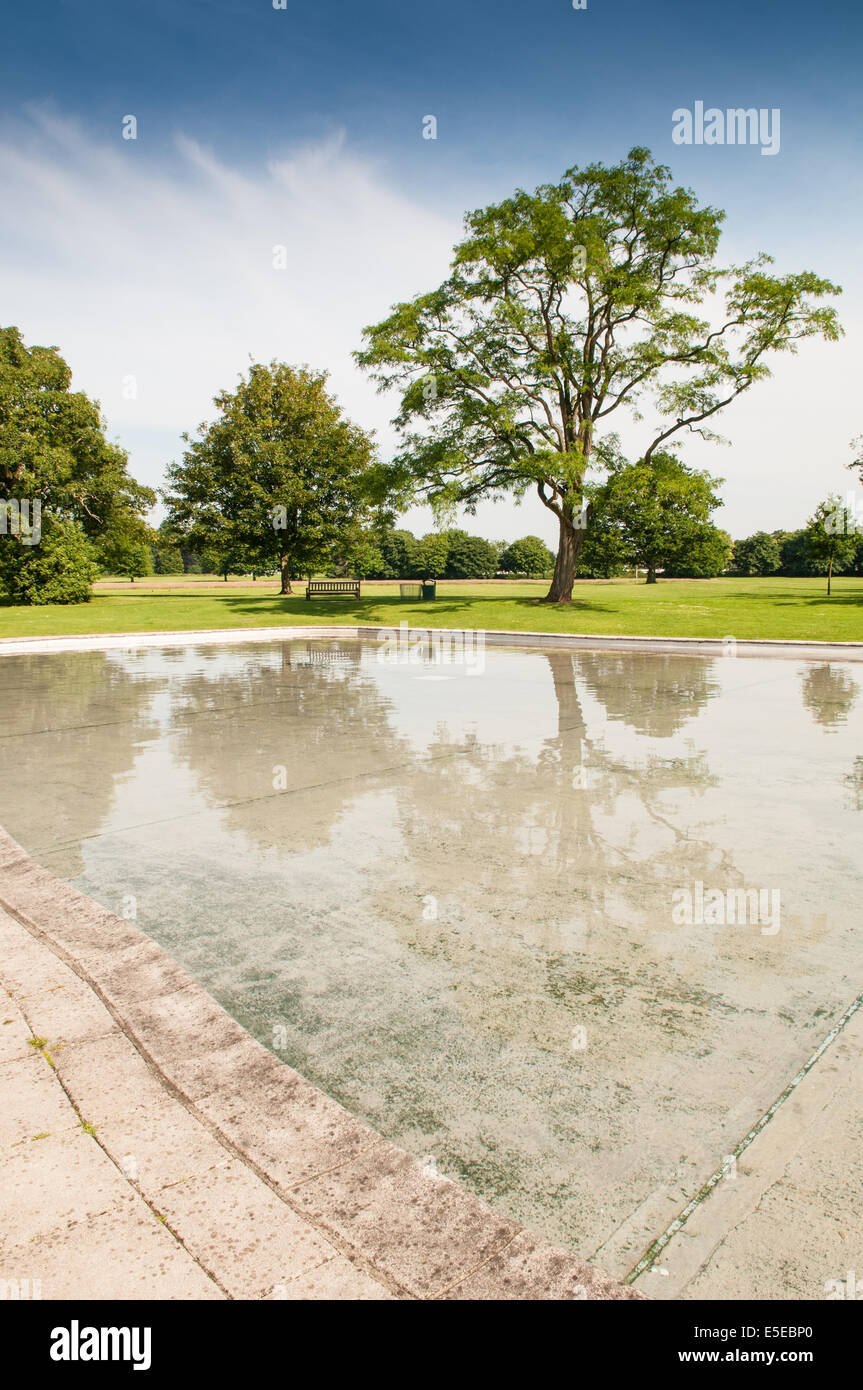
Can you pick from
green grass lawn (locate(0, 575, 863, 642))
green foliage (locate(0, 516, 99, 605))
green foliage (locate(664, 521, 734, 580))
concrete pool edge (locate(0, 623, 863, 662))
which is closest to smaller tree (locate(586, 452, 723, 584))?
green grass lawn (locate(0, 575, 863, 642))

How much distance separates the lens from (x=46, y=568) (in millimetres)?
32781

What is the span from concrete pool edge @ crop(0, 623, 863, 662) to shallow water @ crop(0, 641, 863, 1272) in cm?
857

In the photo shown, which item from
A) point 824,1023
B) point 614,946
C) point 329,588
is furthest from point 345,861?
point 329,588

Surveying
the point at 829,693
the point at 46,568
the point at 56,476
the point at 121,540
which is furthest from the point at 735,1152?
the point at 121,540

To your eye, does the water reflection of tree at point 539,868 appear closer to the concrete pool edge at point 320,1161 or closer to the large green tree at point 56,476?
the concrete pool edge at point 320,1161

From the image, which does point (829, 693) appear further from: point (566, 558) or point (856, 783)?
point (566, 558)

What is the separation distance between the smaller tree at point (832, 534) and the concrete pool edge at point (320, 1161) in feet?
136

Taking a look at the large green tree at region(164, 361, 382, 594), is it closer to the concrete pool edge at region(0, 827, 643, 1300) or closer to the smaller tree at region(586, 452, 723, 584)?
the smaller tree at region(586, 452, 723, 584)

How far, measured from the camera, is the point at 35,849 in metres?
5.20

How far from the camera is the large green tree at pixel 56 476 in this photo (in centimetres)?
3303

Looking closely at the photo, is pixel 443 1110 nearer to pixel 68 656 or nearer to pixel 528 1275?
pixel 528 1275

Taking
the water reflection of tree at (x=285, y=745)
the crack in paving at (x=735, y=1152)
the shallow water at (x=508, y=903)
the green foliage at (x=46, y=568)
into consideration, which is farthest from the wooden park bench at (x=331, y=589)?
the crack in paving at (x=735, y=1152)

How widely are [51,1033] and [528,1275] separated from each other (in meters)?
1.91

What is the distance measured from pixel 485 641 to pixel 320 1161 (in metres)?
19.7
